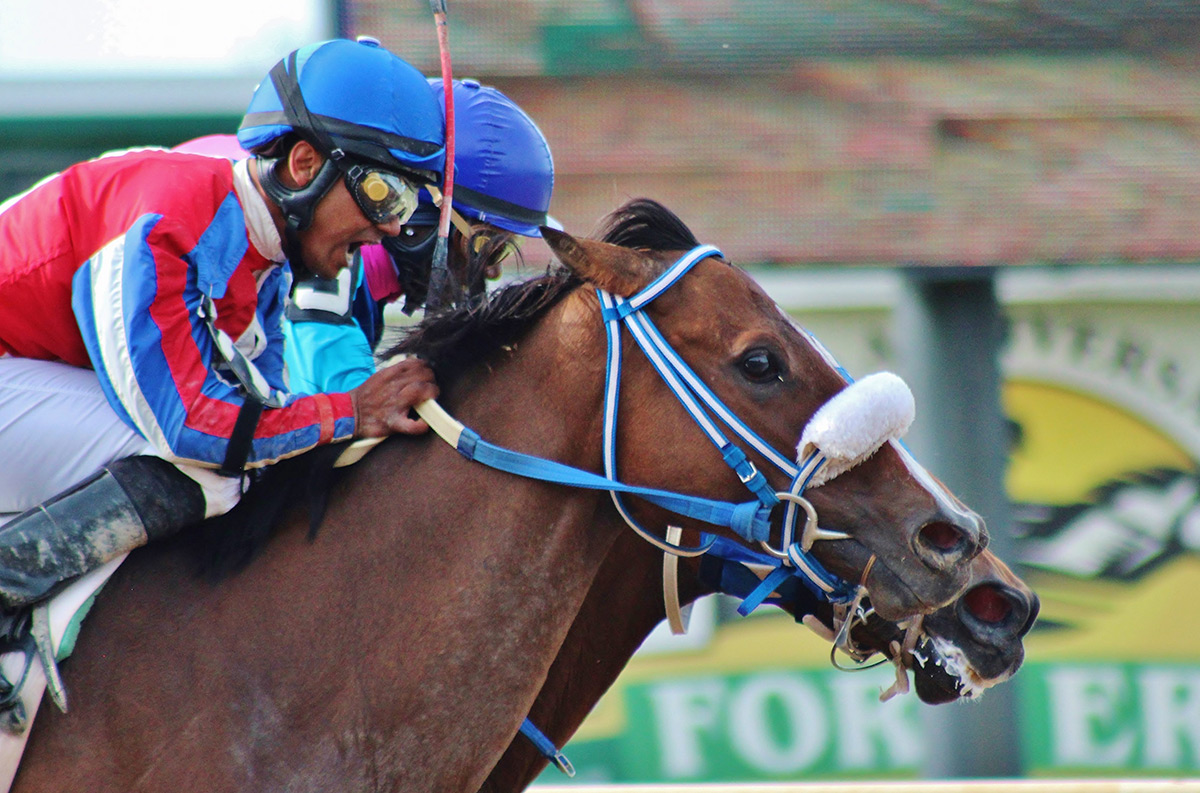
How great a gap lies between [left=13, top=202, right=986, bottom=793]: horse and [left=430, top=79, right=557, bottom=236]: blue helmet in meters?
0.82

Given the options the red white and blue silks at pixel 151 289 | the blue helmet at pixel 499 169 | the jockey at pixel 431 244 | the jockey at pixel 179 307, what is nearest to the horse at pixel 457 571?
the jockey at pixel 179 307

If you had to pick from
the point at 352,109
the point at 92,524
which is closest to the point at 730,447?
the point at 352,109

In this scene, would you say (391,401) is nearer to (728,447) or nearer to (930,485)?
(728,447)

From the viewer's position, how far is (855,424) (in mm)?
2154

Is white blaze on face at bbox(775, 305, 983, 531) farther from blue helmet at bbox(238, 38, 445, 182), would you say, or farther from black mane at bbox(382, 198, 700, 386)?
blue helmet at bbox(238, 38, 445, 182)

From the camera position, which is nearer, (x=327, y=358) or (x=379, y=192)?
(x=379, y=192)

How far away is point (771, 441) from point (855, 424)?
156 mm

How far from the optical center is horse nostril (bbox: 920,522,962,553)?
7.24 ft

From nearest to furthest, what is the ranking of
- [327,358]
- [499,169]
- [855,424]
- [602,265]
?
[855,424], [602,265], [327,358], [499,169]

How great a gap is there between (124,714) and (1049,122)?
477 centimetres

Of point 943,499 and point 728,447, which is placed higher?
point 728,447

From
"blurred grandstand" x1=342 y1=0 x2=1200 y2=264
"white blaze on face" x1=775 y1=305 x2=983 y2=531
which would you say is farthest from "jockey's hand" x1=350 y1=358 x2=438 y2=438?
"blurred grandstand" x1=342 y1=0 x2=1200 y2=264

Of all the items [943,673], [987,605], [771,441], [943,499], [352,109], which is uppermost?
[352,109]

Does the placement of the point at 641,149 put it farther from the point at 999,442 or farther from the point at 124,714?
the point at 124,714
